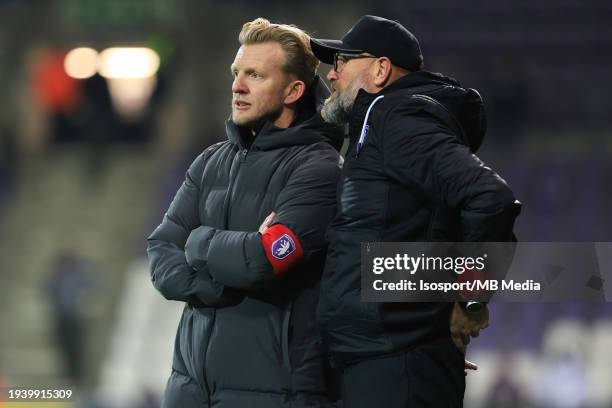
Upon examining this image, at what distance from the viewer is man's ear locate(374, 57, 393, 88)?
2814 millimetres

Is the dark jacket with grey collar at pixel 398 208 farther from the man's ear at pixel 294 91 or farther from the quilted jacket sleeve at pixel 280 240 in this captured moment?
the man's ear at pixel 294 91

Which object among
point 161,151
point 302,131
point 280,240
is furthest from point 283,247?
point 161,151

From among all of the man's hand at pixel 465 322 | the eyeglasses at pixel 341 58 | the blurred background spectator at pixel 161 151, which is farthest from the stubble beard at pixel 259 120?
the blurred background spectator at pixel 161 151

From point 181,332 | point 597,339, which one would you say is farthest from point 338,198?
point 597,339

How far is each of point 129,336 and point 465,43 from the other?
475cm

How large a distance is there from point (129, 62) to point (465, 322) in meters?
11.7

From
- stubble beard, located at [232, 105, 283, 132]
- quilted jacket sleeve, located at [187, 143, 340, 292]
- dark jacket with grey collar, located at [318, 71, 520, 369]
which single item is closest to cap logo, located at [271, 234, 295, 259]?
quilted jacket sleeve, located at [187, 143, 340, 292]

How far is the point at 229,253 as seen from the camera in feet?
9.23

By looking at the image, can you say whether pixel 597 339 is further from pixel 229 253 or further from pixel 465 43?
pixel 229 253

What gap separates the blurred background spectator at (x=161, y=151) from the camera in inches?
426

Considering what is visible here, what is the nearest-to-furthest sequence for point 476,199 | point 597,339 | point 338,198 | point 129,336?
point 476,199 → point 338,198 → point 597,339 → point 129,336

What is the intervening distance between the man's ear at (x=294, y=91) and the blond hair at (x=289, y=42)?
2cm

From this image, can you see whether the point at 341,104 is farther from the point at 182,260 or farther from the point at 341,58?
the point at 182,260

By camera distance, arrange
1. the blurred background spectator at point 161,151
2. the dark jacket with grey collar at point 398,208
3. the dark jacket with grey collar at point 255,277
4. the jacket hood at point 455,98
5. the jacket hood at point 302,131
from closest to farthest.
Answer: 1. the dark jacket with grey collar at point 398,208
2. the jacket hood at point 455,98
3. the dark jacket with grey collar at point 255,277
4. the jacket hood at point 302,131
5. the blurred background spectator at point 161,151
